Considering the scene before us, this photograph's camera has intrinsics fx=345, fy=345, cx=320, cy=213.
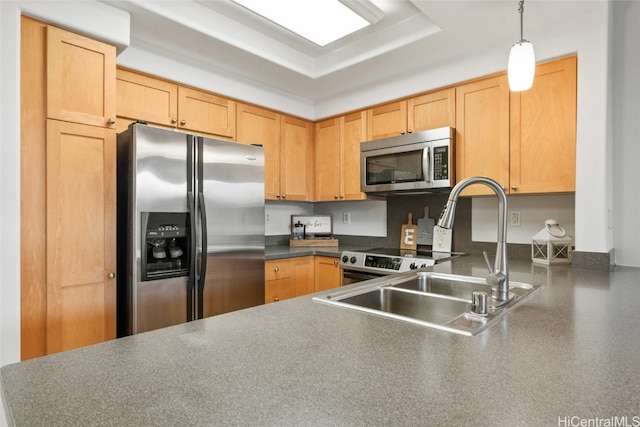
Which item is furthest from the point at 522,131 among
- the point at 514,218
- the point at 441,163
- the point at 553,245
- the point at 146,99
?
the point at 146,99

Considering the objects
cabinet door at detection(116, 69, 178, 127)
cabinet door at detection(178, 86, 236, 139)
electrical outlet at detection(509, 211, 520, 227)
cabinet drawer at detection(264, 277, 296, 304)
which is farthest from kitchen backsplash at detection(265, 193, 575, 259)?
cabinet door at detection(116, 69, 178, 127)

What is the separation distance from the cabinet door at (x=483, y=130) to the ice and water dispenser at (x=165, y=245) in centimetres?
197

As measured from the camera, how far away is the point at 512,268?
1.94 meters

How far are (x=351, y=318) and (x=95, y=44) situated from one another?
2.02 metres

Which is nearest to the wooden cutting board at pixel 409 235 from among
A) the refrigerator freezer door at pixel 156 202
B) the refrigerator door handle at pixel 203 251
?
the refrigerator door handle at pixel 203 251

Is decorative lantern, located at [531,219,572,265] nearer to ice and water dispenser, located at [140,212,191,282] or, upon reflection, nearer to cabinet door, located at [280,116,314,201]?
cabinet door, located at [280,116,314,201]

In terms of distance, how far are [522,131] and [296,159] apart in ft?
6.38

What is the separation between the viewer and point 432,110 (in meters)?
2.72

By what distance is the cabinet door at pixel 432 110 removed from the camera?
262cm

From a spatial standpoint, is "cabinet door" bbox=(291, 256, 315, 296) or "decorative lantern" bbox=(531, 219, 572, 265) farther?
"cabinet door" bbox=(291, 256, 315, 296)

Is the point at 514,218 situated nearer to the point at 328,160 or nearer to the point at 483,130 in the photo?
the point at 483,130

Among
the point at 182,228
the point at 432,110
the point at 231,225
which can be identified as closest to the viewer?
the point at 182,228

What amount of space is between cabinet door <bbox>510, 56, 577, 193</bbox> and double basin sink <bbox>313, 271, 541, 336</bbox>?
1017mm

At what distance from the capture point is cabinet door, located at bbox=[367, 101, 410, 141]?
2.90 meters
